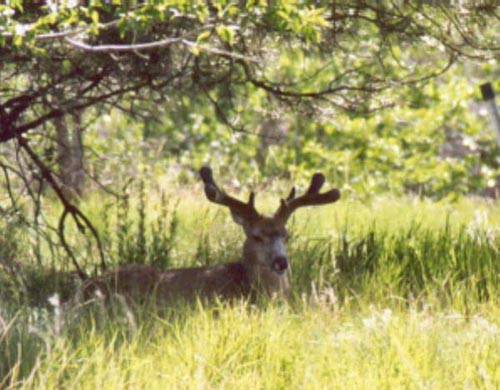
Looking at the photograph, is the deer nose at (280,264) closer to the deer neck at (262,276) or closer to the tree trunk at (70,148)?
the deer neck at (262,276)

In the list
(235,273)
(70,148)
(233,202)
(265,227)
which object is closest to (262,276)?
(235,273)

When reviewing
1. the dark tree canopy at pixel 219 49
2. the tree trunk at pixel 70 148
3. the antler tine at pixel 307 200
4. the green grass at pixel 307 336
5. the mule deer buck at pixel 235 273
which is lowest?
the green grass at pixel 307 336

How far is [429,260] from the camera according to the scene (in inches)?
312

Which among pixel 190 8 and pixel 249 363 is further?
pixel 190 8

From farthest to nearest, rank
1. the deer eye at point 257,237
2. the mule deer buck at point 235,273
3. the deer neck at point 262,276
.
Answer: the deer eye at point 257,237, the deer neck at point 262,276, the mule deer buck at point 235,273

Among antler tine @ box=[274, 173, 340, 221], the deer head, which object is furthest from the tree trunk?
antler tine @ box=[274, 173, 340, 221]

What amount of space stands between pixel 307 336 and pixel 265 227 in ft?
6.84

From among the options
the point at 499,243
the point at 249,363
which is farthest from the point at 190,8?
the point at 499,243

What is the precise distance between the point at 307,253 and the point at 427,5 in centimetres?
172

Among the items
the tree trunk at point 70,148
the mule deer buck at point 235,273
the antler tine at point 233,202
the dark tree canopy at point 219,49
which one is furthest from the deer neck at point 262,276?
the tree trunk at point 70,148

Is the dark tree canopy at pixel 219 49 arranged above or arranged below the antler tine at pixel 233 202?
above

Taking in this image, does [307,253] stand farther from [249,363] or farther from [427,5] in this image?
[249,363]

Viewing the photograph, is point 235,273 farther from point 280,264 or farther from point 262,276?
point 280,264

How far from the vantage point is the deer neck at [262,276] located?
25.6 feet
